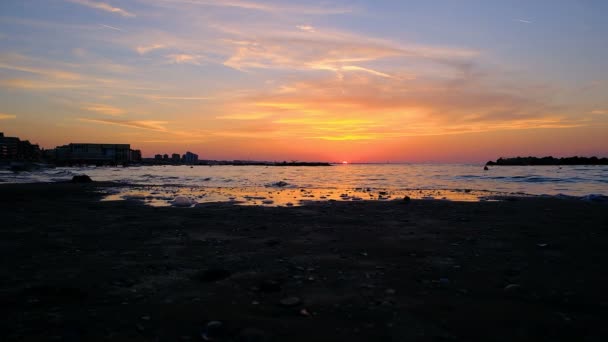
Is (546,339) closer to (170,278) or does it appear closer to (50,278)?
(170,278)

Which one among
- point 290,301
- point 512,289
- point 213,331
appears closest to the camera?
point 213,331

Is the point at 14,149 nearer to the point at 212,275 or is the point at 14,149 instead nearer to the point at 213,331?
the point at 212,275

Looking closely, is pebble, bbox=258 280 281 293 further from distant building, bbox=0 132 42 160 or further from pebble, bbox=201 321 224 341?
distant building, bbox=0 132 42 160

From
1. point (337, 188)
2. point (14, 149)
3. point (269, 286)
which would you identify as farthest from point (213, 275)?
point (14, 149)

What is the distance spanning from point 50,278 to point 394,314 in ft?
15.7

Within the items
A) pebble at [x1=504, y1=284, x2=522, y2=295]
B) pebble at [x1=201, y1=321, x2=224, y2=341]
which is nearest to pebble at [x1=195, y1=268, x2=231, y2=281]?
pebble at [x1=201, y1=321, x2=224, y2=341]

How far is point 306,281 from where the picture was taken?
4828 mm

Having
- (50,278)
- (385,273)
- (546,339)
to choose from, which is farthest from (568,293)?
(50,278)

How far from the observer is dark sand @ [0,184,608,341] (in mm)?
3405

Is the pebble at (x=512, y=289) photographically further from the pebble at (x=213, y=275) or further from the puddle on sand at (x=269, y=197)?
the puddle on sand at (x=269, y=197)

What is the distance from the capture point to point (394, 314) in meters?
3.71

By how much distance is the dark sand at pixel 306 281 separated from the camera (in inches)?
134

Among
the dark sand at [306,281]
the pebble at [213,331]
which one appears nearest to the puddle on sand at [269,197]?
the dark sand at [306,281]

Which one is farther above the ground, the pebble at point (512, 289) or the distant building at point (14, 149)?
the distant building at point (14, 149)
